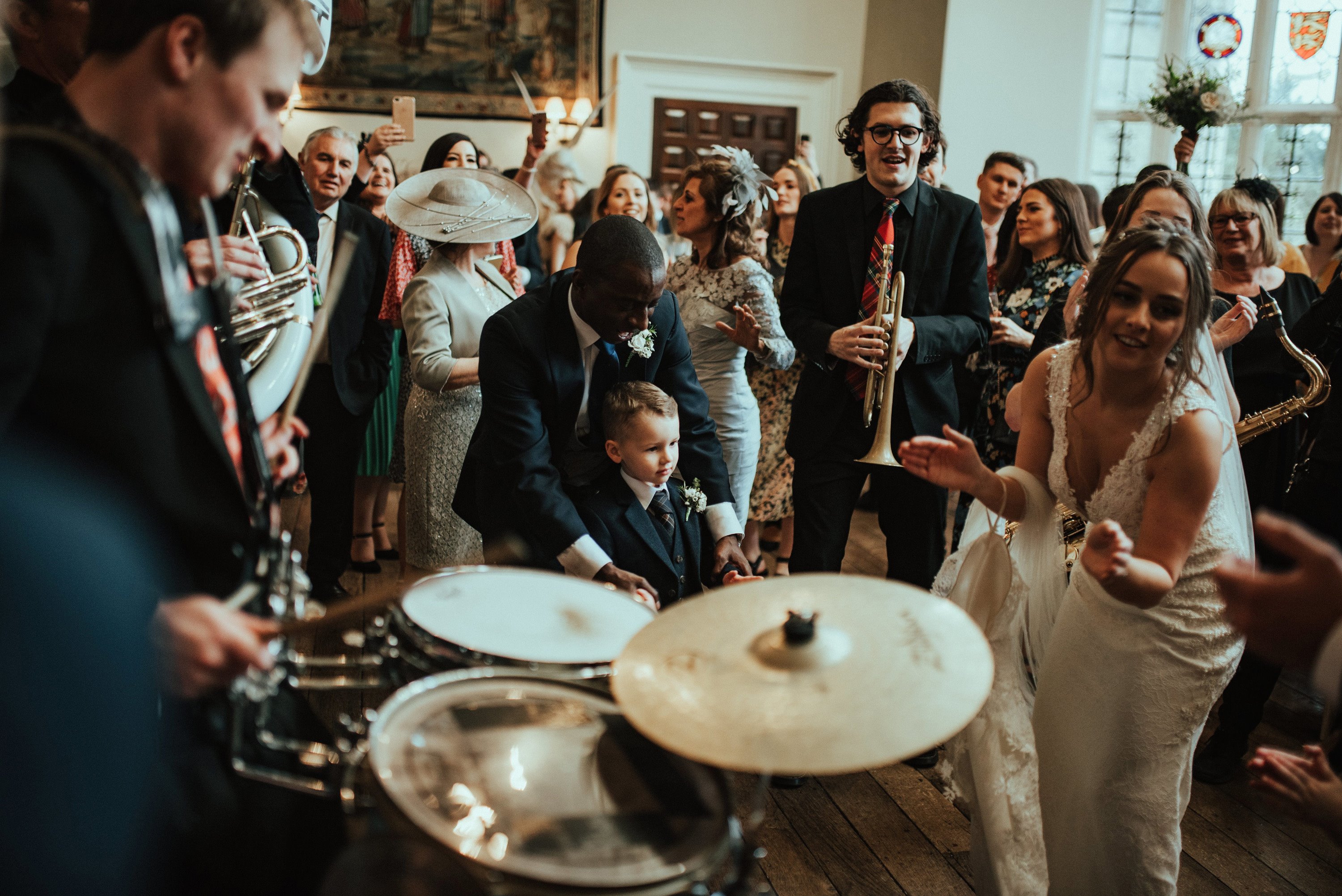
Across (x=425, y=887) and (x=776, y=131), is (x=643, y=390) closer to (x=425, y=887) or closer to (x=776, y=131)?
(x=425, y=887)

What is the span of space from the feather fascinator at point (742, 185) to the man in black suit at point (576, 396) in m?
0.90

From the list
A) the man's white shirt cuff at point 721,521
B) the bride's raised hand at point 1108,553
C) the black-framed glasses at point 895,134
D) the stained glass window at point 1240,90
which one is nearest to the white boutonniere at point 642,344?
the man's white shirt cuff at point 721,521

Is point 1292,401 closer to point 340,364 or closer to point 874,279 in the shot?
point 874,279

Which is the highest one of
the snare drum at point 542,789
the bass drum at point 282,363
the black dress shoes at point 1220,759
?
the bass drum at point 282,363

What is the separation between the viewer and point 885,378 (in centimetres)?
281

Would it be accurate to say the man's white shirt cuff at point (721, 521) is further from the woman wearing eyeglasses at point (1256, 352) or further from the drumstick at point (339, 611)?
the woman wearing eyeglasses at point (1256, 352)

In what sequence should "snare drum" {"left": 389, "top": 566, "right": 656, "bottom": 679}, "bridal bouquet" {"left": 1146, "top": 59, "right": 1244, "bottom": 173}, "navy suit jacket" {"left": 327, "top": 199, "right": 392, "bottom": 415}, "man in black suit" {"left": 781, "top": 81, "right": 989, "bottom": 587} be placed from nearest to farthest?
"snare drum" {"left": 389, "top": 566, "right": 656, "bottom": 679} < "man in black suit" {"left": 781, "top": 81, "right": 989, "bottom": 587} < "navy suit jacket" {"left": 327, "top": 199, "right": 392, "bottom": 415} < "bridal bouquet" {"left": 1146, "top": 59, "right": 1244, "bottom": 173}

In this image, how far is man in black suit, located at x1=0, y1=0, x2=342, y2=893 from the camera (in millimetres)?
959

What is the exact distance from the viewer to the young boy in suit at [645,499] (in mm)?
2420

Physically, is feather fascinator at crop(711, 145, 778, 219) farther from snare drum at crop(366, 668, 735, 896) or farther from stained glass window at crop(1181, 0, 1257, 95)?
stained glass window at crop(1181, 0, 1257, 95)

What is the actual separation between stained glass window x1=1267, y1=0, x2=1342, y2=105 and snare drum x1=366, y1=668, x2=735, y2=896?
382 inches

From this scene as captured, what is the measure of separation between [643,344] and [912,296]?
907mm

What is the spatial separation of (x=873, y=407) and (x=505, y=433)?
111 cm

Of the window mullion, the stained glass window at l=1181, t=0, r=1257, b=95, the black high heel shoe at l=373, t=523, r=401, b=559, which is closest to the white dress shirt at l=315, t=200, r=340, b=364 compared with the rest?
the black high heel shoe at l=373, t=523, r=401, b=559
